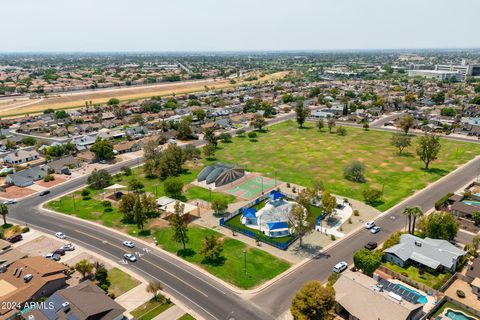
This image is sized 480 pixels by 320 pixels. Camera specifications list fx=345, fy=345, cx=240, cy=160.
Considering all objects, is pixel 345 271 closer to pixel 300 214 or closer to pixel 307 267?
pixel 307 267

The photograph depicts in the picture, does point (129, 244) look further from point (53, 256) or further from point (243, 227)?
point (243, 227)

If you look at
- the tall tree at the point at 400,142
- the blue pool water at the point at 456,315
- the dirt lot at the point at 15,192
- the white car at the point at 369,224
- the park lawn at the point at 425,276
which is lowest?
the park lawn at the point at 425,276

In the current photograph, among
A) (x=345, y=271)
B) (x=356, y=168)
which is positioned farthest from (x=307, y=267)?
(x=356, y=168)

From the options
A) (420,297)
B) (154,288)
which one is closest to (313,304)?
(420,297)

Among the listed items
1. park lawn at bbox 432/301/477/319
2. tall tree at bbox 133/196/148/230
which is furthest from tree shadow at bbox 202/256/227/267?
park lawn at bbox 432/301/477/319

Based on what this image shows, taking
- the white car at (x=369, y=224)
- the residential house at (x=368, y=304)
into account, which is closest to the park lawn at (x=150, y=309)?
the residential house at (x=368, y=304)

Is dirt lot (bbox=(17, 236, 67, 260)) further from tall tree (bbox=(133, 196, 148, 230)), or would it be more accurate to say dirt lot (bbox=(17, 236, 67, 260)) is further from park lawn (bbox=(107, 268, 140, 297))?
park lawn (bbox=(107, 268, 140, 297))

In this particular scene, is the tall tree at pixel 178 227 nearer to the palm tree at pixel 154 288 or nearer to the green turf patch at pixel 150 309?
the palm tree at pixel 154 288
